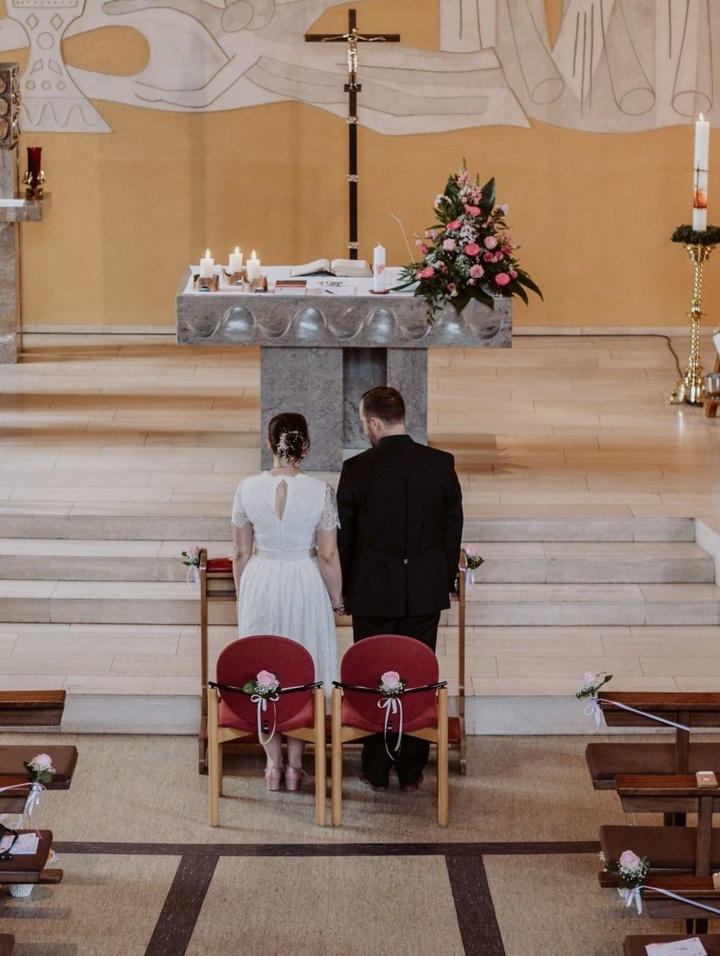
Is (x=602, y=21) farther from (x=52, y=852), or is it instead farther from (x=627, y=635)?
(x=52, y=852)

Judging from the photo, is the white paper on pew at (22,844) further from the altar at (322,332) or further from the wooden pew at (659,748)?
the altar at (322,332)

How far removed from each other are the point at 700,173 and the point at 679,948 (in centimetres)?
649

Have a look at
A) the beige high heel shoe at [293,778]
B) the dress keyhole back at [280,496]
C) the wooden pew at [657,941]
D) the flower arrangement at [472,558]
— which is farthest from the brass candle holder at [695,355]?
the wooden pew at [657,941]

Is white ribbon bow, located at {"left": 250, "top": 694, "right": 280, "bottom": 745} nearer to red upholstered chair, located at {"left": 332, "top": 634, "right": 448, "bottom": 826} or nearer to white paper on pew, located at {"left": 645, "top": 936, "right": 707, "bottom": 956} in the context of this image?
red upholstered chair, located at {"left": 332, "top": 634, "right": 448, "bottom": 826}

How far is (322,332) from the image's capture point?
8.29 m

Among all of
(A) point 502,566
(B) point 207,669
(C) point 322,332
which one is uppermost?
(C) point 322,332

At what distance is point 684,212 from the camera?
12.4m

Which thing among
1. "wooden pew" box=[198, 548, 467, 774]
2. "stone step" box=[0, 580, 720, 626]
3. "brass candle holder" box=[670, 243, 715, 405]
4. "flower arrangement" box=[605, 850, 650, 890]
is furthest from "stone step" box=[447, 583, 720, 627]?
"brass candle holder" box=[670, 243, 715, 405]

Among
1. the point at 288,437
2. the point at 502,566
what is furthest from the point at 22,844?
the point at 502,566

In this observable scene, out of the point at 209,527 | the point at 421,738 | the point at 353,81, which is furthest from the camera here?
the point at 353,81

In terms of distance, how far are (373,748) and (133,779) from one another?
3.26ft

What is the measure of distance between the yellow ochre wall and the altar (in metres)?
4.07

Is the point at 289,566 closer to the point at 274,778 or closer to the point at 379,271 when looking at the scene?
the point at 274,778

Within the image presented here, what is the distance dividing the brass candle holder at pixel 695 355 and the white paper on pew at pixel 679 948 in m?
6.30
